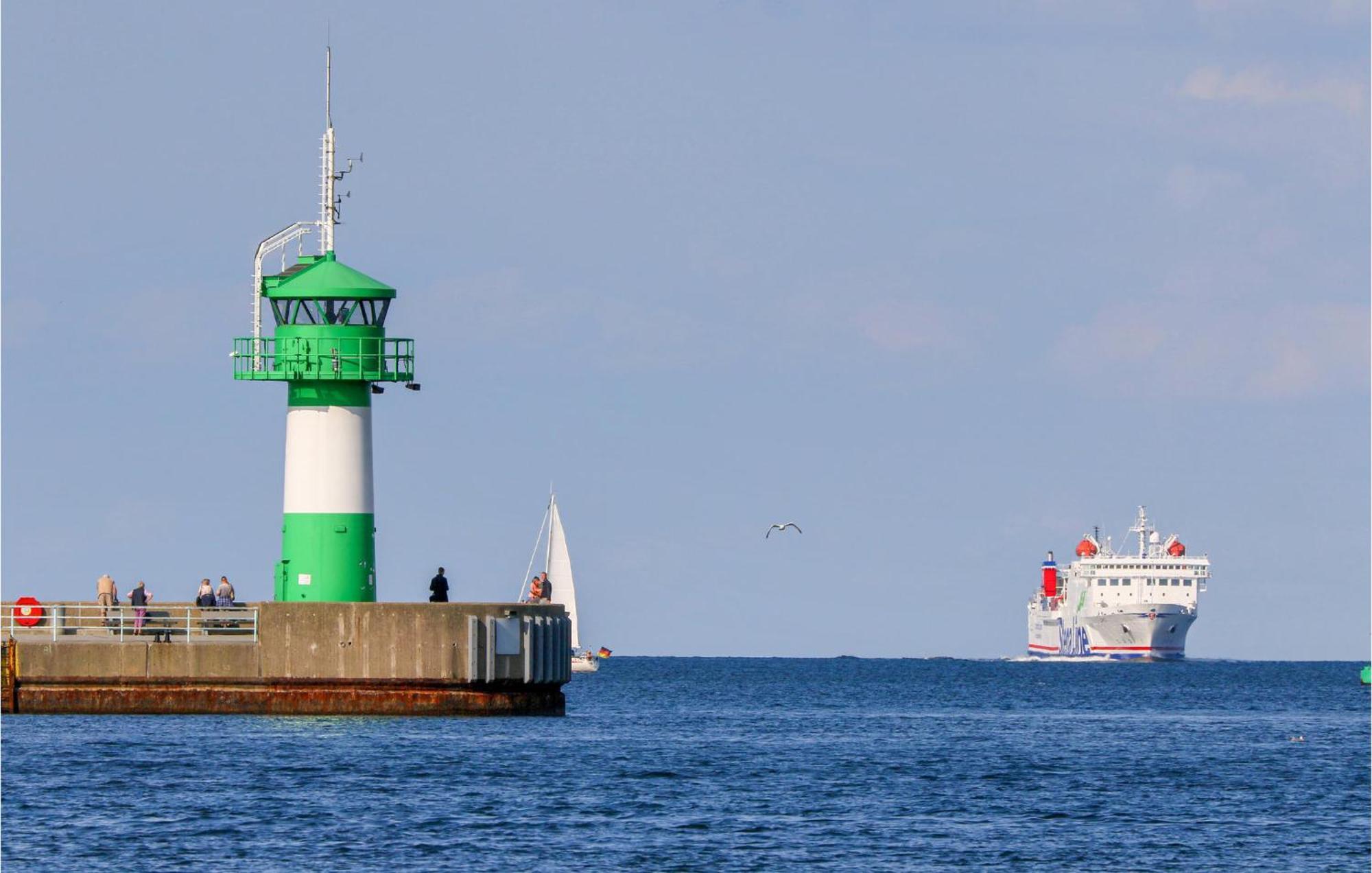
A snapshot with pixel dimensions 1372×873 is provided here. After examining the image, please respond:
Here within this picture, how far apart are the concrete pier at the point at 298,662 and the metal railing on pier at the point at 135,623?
55mm

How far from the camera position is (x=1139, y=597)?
169500 millimetres

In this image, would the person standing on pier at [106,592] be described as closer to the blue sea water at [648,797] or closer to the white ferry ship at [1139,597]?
the blue sea water at [648,797]

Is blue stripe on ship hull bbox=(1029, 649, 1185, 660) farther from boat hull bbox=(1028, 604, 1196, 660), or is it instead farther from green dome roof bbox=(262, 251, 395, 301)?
green dome roof bbox=(262, 251, 395, 301)

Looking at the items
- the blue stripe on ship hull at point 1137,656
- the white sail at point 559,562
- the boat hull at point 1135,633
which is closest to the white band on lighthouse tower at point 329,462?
the white sail at point 559,562

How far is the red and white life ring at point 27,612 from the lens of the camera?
4425 centimetres

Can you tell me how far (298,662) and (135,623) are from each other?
11.9 feet

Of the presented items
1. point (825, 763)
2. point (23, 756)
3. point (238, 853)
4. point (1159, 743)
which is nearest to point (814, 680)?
point (1159, 743)

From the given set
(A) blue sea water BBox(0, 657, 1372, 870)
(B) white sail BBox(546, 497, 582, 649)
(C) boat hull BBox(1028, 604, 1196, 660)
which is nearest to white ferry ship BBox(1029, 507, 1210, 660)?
(C) boat hull BBox(1028, 604, 1196, 660)

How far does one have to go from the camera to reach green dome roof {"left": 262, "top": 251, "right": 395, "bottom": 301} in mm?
45688

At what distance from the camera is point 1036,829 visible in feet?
115

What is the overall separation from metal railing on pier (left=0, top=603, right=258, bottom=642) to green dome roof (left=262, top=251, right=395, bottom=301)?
6.25 meters

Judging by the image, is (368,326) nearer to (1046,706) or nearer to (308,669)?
(308,669)

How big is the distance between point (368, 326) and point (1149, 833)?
18.8 m

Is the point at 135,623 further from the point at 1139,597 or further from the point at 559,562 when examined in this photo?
the point at 1139,597
